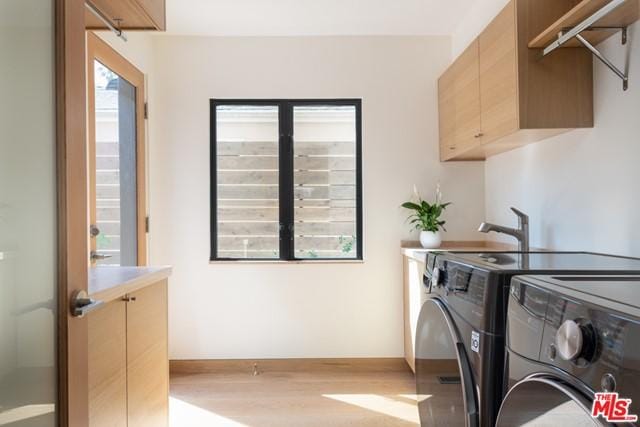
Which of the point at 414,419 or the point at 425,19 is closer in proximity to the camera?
the point at 414,419

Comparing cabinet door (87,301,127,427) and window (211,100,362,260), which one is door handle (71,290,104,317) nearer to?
cabinet door (87,301,127,427)

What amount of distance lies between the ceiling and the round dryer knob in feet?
7.54

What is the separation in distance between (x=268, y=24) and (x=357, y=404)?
251cm

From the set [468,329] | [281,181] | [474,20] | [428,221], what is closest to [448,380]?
[468,329]

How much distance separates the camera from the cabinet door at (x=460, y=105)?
219 cm

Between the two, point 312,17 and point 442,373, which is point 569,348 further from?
point 312,17

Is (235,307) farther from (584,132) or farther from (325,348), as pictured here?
(584,132)

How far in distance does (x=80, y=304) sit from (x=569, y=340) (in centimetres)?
104

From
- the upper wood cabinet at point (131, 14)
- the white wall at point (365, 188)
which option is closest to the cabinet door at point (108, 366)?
the upper wood cabinet at point (131, 14)

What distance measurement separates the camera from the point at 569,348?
0.65 m

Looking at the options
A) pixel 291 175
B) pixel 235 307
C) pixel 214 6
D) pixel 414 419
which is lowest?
pixel 414 419

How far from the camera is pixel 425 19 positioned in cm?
268

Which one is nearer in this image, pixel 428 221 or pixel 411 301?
pixel 411 301

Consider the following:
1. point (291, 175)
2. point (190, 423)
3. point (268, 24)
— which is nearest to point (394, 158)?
point (291, 175)
